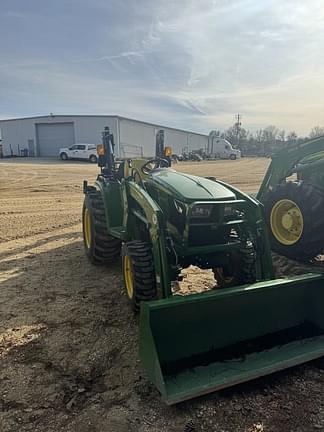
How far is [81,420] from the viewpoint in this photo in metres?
2.48

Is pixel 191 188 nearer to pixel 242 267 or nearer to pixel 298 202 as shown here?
pixel 242 267

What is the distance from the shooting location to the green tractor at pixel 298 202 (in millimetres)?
4793

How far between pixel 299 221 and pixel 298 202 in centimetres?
28

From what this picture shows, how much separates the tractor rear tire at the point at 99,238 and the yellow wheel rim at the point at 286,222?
2.17 metres

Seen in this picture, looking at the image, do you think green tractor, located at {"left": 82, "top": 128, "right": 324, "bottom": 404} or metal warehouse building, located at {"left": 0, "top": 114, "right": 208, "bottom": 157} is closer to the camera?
green tractor, located at {"left": 82, "top": 128, "right": 324, "bottom": 404}

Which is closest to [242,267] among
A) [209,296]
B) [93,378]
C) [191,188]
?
[191,188]

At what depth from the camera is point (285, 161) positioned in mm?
5773

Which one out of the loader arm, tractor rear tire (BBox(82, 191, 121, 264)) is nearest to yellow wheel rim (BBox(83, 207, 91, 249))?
tractor rear tire (BBox(82, 191, 121, 264))

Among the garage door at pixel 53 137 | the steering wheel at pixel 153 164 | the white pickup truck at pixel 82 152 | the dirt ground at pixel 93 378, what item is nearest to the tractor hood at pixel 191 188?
the steering wheel at pixel 153 164

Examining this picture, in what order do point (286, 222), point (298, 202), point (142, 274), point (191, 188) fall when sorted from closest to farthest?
point (142, 274) < point (191, 188) < point (298, 202) < point (286, 222)

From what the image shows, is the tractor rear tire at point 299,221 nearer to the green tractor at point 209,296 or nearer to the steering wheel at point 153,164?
the green tractor at point 209,296

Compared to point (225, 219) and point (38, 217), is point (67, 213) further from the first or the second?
point (225, 219)

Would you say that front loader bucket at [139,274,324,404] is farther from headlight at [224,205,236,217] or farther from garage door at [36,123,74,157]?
garage door at [36,123,74,157]

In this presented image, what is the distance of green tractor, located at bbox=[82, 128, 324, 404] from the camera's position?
2.79 meters
